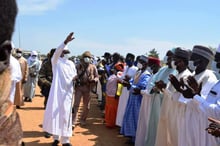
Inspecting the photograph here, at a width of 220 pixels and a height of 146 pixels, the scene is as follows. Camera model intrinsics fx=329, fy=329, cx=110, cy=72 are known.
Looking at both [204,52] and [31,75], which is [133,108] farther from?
[31,75]

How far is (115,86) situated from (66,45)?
2.90 m

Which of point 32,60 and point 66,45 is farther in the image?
point 32,60

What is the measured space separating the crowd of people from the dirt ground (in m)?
0.34

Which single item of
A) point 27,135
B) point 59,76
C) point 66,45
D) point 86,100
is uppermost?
point 66,45

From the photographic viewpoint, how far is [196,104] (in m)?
3.87

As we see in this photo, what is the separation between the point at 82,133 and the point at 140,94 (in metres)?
2.12

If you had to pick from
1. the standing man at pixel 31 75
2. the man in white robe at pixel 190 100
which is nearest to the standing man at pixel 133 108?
the man in white robe at pixel 190 100

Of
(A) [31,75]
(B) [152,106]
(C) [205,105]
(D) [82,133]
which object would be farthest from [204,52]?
(A) [31,75]

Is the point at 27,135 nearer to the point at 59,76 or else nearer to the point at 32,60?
the point at 59,76

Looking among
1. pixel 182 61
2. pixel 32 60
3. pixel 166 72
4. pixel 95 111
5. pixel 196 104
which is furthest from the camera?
pixel 32 60

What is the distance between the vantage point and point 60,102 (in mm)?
6500

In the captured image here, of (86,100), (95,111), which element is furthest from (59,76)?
(95,111)

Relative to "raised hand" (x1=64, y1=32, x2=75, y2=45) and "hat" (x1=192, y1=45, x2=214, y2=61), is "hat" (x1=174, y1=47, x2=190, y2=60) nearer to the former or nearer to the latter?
"hat" (x1=192, y1=45, x2=214, y2=61)

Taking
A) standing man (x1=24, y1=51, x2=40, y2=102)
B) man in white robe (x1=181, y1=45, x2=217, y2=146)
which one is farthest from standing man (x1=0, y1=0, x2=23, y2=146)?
standing man (x1=24, y1=51, x2=40, y2=102)
